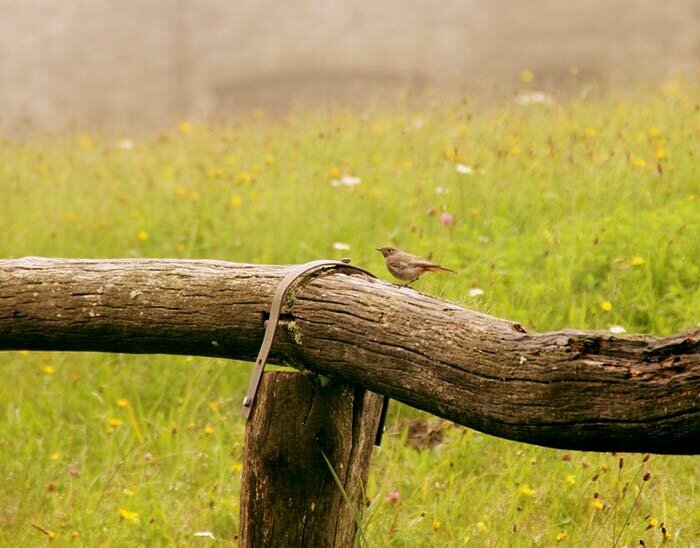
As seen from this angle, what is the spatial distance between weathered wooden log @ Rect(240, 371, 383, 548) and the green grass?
0.49m

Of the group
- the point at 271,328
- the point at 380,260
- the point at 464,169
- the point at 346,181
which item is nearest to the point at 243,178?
the point at 346,181

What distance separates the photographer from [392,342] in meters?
2.28

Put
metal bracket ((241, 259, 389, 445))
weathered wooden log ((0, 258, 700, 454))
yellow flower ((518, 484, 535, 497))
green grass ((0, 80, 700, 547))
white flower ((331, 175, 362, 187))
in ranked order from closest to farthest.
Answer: weathered wooden log ((0, 258, 700, 454)), metal bracket ((241, 259, 389, 445)), yellow flower ((518, 484, 535, 497)), green grass ((0, 80, 700, 547)), white flower ((331, 175, 362, 187))

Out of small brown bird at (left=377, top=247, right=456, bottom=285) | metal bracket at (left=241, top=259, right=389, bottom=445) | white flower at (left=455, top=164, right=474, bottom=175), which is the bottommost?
white flower at (left=455, top=164, right=474, bottom=175)

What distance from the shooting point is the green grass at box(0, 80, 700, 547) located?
338 cm

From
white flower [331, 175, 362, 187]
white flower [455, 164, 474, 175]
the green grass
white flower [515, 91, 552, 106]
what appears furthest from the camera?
white flower [515, 91, 552, 106]

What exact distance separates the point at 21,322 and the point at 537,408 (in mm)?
1732

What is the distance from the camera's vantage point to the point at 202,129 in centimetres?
837

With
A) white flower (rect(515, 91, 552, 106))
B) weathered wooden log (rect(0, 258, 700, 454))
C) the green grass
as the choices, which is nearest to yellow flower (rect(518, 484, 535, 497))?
the green grass

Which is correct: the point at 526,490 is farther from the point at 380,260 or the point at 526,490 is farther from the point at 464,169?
the point at 464,169

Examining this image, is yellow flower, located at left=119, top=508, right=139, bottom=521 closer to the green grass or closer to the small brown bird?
the green grass

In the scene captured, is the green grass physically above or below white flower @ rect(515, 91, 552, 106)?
below

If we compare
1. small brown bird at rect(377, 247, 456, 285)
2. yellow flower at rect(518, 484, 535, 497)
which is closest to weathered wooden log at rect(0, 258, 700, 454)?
small brown bird at rect(377, 247, 456, 285)

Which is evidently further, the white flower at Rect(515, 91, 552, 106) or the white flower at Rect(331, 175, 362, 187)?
the white flower at Rect(515, 91, 552, 106)
